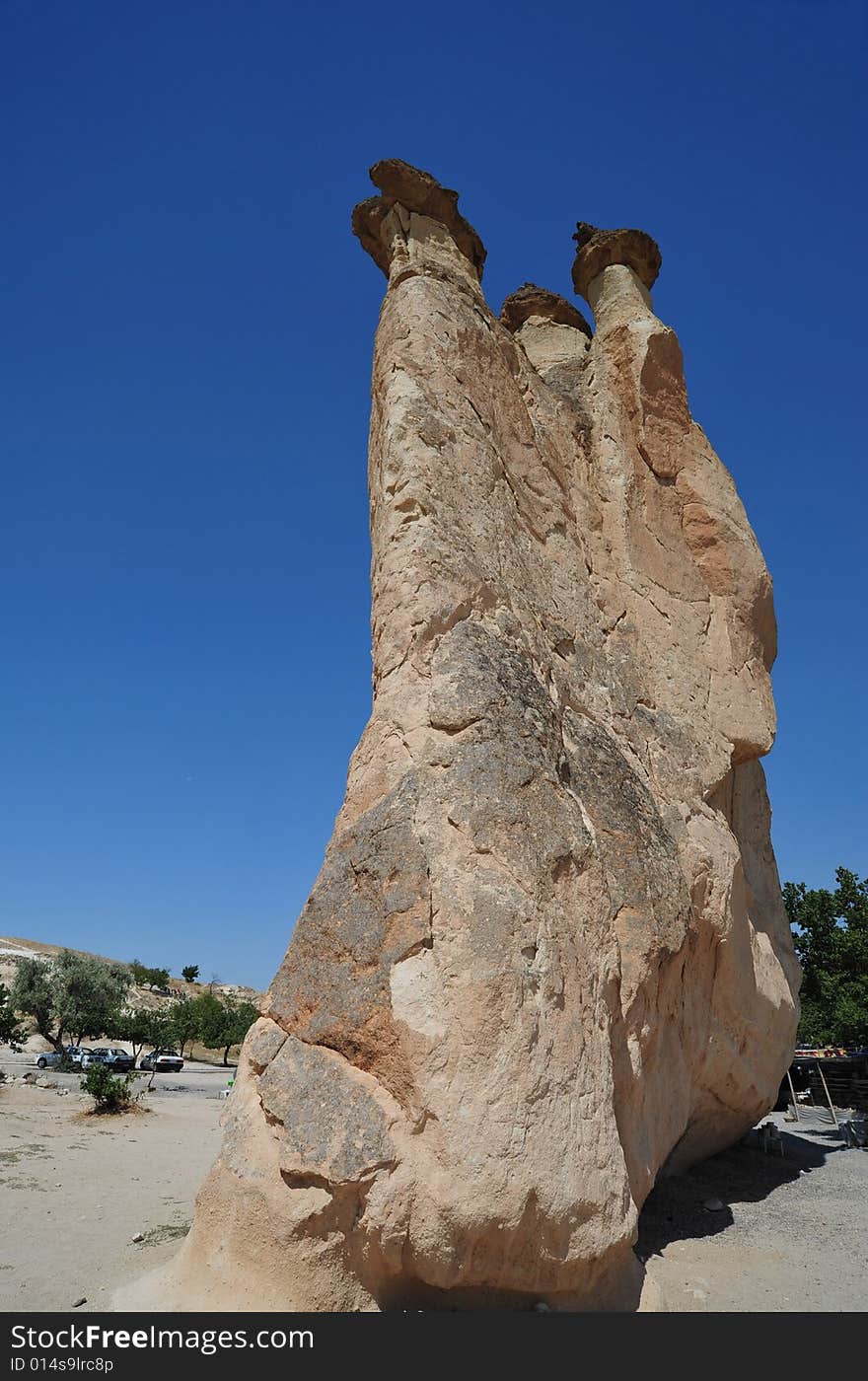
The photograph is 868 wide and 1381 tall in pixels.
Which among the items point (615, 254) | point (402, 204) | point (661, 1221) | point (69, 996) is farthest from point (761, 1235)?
point (69, 996)

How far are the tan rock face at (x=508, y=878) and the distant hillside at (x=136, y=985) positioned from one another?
4368 centimetres

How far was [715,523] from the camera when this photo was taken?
10344 mm

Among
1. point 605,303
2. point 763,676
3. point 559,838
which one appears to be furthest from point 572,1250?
point 605,303

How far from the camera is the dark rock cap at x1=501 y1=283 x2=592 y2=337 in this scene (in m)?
13.0

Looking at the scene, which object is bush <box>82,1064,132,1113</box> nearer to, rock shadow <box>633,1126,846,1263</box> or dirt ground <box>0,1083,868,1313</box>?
dirt ground <box>0,1083,868,1313</box>

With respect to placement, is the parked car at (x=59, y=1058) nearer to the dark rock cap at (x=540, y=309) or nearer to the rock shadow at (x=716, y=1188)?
the rock shadow at (x=716, y=1188)

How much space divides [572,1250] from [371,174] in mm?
10161

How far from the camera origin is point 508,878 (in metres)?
5.17

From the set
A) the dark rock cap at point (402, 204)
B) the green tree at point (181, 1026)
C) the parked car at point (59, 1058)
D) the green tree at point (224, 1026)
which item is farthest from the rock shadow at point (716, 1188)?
the green tree at point (181, 1026)

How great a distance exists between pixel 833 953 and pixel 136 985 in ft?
178

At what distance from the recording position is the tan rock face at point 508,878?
178 inches

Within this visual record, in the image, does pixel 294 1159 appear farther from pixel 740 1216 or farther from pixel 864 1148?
pixel 864 1148

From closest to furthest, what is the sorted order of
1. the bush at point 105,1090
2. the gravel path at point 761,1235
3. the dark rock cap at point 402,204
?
the gravel path at point 761,1235 < the dark rock cap at point 402,204 < the bush at point 105,1090

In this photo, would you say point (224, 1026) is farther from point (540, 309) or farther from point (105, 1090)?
point (540, 309)
